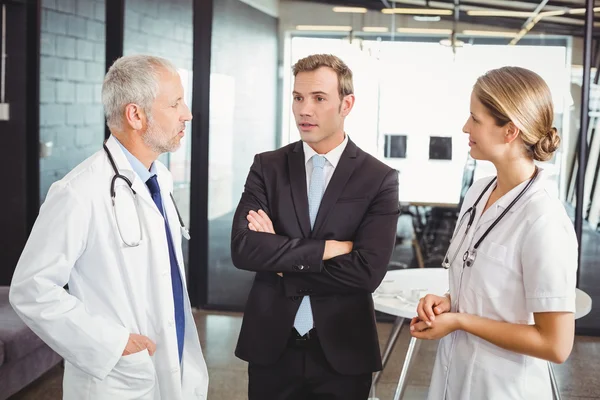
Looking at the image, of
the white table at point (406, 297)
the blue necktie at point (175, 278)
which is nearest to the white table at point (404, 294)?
the white table at point (406, 297)

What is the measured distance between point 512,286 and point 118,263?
105 cm

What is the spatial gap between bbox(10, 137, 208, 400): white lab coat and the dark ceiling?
3407 millimetres

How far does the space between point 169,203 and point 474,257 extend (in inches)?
38.2

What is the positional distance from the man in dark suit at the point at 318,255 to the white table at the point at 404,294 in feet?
2.03

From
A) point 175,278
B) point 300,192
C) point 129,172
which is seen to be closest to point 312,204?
point 300,192

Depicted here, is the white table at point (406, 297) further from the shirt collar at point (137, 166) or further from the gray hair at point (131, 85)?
the gray hair at point (131, 85)

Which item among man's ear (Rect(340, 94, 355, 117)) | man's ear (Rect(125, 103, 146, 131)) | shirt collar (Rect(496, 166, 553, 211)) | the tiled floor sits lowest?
the tiled floor

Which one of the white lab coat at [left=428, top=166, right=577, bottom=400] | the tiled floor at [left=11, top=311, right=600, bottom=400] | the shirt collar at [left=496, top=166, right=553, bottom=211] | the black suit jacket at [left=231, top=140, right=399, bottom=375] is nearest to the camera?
the white lab coat at [left=428, top=166, right=577, bottom=400]

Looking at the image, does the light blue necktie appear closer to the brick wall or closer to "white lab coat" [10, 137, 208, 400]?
"white lab coat" [10, 137, 208, 400]

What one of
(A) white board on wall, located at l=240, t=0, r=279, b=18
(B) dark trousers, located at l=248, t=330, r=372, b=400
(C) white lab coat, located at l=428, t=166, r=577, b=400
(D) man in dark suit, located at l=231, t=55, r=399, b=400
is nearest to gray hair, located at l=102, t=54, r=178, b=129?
(D) man in dark suit, located at l=231, t=55, r=399, b=400

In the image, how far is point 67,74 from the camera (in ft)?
18.3

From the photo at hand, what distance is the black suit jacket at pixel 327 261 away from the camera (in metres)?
2.34

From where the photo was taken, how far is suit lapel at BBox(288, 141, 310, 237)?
2410 mm

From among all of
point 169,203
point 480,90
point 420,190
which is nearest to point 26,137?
point 420,190
